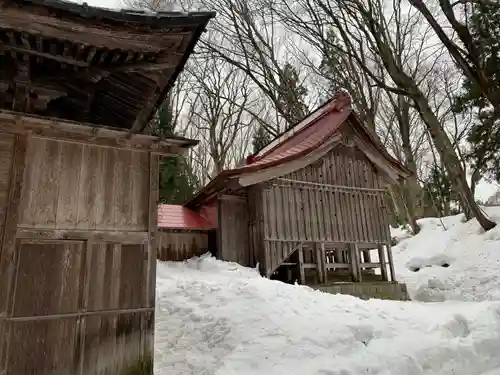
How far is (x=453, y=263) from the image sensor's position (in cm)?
1388

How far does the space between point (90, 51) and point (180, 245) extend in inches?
357

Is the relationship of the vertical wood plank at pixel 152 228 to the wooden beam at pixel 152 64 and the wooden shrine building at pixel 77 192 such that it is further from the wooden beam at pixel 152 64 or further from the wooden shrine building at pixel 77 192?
the wooden beam at pixel 152 64

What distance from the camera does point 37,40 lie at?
4.47m

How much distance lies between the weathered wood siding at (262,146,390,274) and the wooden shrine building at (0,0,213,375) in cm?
685

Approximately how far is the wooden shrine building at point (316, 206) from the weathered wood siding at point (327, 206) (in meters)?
0.03

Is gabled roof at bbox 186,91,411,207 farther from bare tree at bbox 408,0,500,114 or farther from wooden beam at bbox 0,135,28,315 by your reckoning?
wooden beam at bbox 0,135,28,315

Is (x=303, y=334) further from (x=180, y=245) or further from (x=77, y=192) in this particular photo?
(x=180, y=245)

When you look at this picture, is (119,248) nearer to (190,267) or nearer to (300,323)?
(300,323)

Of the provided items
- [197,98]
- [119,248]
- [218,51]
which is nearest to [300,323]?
[119,248]

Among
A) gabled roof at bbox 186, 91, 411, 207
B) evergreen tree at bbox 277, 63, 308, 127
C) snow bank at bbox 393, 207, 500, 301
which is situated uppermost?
evergreen tree at bbox 277, 63, 308, 127

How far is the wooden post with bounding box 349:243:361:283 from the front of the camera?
13.0 m

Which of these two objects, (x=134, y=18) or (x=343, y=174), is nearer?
(x=134, y=18)

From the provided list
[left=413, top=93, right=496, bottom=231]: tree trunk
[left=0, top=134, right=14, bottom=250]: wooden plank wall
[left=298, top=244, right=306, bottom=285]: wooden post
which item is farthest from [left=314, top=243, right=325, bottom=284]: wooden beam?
[left=0, top=134, right=14, bottom=250]: wooden plank wall

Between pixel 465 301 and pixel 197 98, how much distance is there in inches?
814
